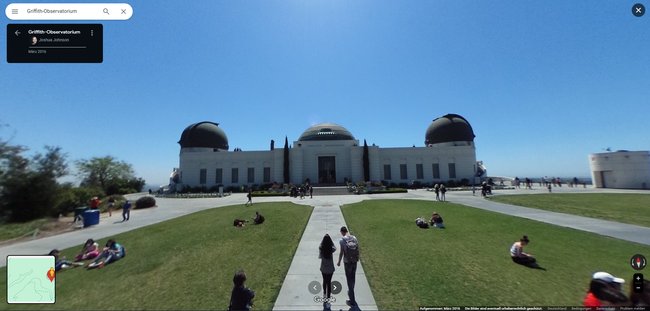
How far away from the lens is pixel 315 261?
27.6 feet

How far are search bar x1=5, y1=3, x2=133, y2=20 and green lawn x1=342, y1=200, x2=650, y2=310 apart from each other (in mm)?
9207

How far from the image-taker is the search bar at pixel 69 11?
5699 mm

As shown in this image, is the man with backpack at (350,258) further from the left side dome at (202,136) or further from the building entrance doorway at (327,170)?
the left side dome at (202,136)

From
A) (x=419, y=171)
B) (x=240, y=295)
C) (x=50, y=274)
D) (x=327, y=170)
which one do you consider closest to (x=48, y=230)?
(x=50, y=274)

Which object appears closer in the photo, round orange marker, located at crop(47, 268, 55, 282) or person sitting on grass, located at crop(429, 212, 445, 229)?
round orange marker, located at crop(47, 268, 55, 282)

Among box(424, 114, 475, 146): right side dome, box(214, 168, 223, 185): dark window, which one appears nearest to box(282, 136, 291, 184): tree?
box(214, 168, 223, 185): dark window

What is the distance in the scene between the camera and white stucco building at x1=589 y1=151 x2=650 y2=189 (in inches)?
1395

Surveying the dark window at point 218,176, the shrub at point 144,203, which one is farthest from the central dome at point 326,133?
the shrub at point 144,203

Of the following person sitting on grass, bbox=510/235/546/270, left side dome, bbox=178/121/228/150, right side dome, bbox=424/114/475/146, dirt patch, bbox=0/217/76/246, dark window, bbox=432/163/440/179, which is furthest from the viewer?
left side dome, bbox=178/121/228/150

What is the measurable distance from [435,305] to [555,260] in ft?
19.1

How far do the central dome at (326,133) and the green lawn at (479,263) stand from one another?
37959mm

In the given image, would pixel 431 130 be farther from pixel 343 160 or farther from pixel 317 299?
pixel 317 299

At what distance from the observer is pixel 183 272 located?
7895mm

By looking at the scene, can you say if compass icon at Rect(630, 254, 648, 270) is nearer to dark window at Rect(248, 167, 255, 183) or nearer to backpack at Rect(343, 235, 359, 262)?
backpack at Rect(343, 235, 359, 262)
